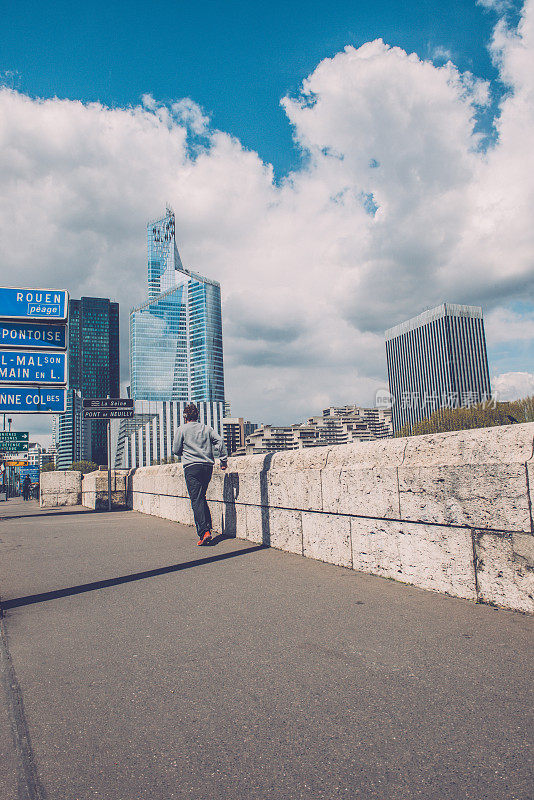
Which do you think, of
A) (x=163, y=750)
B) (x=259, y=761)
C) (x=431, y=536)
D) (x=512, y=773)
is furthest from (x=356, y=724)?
(x=431, y=536)

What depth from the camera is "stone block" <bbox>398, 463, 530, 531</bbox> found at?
9.70ft

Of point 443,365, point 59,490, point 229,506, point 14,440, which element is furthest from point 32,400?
point 443,365

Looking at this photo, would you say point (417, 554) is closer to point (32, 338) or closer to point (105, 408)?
point (32, 338)

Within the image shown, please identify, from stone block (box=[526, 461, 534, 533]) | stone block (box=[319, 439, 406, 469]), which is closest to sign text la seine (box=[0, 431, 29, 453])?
stone block (box=[319, 439, 406, 469])

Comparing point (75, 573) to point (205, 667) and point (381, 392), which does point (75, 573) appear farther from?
point (381, 392)

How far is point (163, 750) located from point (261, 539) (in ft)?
13.3

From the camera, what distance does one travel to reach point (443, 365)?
168m

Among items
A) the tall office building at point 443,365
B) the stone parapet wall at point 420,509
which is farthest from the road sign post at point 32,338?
the tall office building at point 443,365

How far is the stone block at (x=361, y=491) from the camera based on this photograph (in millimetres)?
3859

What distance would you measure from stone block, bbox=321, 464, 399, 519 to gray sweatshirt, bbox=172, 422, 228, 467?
202 cm

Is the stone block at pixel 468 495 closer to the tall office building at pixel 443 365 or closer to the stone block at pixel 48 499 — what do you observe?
the stone block at pixel 48 499

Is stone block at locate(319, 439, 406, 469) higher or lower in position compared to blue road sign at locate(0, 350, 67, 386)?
lower

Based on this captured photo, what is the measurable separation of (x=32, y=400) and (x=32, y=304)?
2.15m

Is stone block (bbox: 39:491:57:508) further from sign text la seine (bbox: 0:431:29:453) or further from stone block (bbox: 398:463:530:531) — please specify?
stone block (bbox: 398:463:530:531)
